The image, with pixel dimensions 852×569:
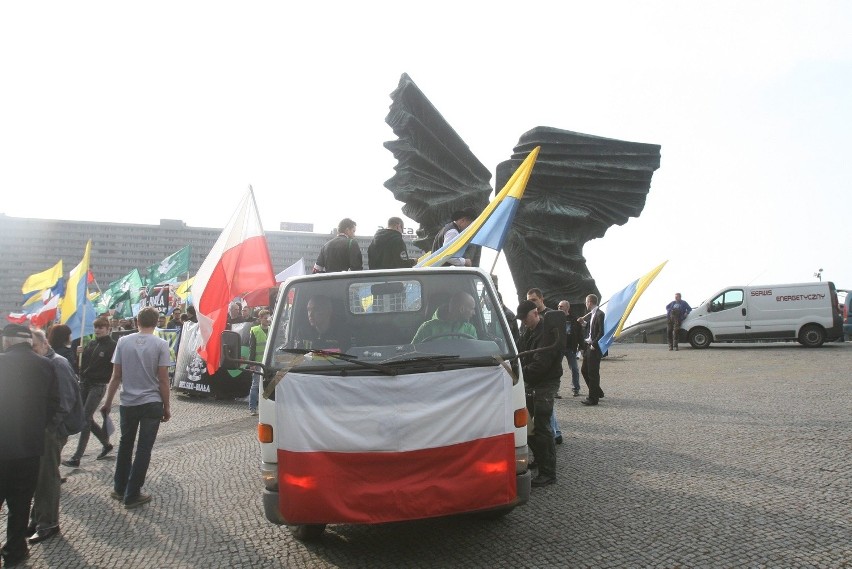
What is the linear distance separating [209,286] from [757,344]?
2047cm

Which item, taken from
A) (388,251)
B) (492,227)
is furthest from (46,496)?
(492,227)

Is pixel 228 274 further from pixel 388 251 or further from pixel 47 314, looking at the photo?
pixel 47 314

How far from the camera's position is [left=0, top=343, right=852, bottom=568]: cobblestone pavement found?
436 centimetres

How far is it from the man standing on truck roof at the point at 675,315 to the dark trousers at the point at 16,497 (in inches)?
768

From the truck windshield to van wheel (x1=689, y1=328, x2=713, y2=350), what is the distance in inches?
713

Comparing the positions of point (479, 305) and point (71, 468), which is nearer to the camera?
point (479, 305)

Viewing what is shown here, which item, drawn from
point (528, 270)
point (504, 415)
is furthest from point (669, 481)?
point (528, 270)

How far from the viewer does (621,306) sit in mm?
10883

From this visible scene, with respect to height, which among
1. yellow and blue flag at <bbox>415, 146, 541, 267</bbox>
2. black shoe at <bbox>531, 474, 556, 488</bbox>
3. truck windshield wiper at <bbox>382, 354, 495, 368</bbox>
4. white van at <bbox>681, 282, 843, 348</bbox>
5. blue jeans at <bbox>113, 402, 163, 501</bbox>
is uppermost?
yellow and blue flag at <bbox>415, 146, 541, 267</bbox>

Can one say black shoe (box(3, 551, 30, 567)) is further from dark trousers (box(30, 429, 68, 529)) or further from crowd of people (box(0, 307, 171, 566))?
dark trousers (box(30, 429, 68, 529))

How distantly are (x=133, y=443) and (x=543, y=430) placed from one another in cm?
359

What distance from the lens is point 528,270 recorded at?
20.0 m

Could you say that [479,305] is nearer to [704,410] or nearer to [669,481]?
[669,481]

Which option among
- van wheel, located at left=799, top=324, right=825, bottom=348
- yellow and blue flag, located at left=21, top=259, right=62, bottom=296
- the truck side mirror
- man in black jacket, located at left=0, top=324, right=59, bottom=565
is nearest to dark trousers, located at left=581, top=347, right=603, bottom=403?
the truck side mirror
